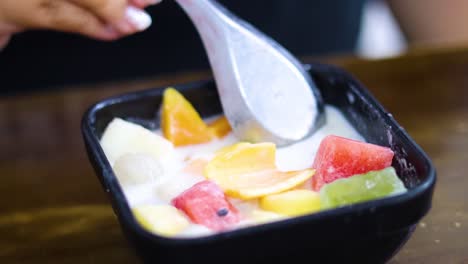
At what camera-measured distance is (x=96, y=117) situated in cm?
88

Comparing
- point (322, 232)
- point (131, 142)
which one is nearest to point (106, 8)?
point (131, 142)

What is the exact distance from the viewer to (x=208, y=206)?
27.8 inches

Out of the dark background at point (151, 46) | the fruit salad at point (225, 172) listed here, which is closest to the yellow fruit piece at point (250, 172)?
the fruit salad at point (225, 172)

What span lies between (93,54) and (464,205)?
703 mm

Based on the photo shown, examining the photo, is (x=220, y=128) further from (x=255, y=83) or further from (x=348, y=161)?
(x=348, y=161)

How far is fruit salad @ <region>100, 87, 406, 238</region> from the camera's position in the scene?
2.28 feet

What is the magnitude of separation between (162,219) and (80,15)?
0.31 meters

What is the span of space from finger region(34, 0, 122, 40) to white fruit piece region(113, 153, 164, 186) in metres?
0.18

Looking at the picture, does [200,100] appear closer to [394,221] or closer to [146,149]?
[146,149]

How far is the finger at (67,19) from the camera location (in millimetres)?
867

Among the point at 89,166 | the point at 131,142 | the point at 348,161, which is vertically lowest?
the point at 89,166

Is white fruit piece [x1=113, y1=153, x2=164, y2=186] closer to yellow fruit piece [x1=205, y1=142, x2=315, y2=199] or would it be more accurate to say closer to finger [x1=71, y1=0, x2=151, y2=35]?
yellow fruit piece [x1=205, y1=142, x2=315, y2=199]

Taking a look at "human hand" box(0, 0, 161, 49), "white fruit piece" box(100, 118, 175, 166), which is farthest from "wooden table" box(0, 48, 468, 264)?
"human hand" box(0, 0, 161, 49)

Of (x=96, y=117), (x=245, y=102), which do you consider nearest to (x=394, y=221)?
(x=245, y=102)
